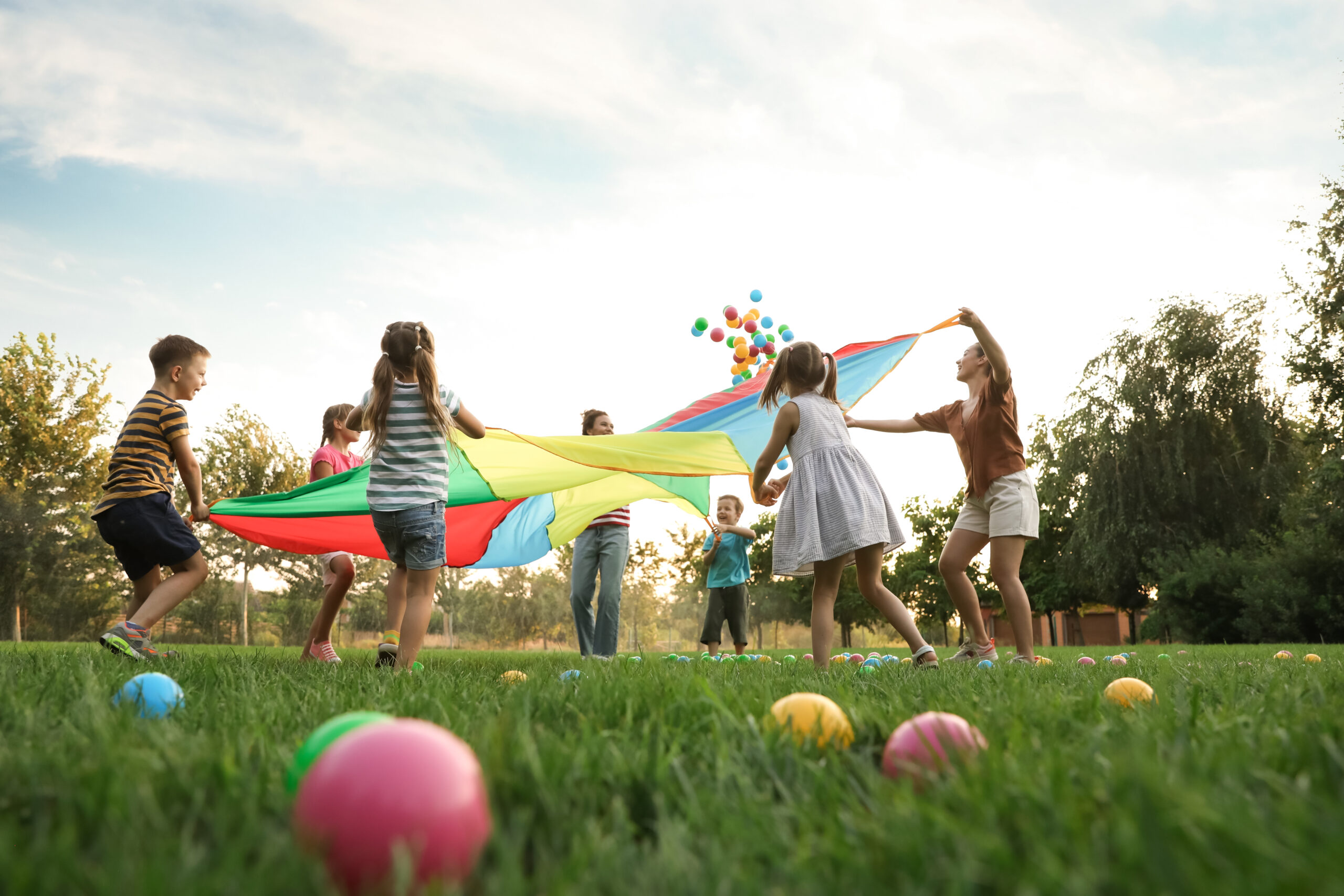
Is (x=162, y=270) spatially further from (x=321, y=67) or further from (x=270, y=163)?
(x=321, y=67)

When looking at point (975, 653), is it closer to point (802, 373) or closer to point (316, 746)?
point (802, 373)

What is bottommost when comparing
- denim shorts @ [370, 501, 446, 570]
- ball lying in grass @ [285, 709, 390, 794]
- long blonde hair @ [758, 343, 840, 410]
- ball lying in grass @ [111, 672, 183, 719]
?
ball lying in grass @ [111, 672, 183, 719]

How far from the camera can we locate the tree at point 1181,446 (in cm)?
1962

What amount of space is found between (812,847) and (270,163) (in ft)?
33.8

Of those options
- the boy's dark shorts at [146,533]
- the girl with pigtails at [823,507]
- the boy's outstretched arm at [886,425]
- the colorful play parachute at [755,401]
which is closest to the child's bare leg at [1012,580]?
the girl with pigtails at [823,507]

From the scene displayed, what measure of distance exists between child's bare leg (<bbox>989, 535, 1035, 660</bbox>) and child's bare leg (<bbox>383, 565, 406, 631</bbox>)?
334cm

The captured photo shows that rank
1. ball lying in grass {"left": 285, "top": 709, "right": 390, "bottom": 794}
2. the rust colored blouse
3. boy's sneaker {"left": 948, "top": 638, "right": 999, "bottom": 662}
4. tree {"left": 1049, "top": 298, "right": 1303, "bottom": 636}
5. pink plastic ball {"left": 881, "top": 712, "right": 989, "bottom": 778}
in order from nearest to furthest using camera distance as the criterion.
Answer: ball lying in grass {"left": 285, "top": 709, "right": 390, "bottom": 794}
pink plastic ball {"left": 881, "top": 712, "right": 989, "bottom": 778}
the rust colored blouse
boy's sneaker {"left": 948, "top": 638, "right": 999, "bottom": 662}
tree {"left": 1049, "top": 298, "right": 1303, "bottom": 636}

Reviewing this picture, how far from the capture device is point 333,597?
5.59 metres

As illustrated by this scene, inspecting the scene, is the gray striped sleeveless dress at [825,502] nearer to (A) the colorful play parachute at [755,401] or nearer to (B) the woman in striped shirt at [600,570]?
(A) the colorful play parachute at [755,401]

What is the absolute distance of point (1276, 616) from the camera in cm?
1580

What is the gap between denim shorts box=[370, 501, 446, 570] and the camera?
4016 millimetres

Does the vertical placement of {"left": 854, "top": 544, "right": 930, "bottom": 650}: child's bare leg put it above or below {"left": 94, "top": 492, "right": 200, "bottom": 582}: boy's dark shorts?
below

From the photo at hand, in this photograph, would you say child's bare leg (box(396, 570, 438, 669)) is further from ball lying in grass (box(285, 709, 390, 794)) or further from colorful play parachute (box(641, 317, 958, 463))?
ball lying in grass (box(285, 709, 390, 794))

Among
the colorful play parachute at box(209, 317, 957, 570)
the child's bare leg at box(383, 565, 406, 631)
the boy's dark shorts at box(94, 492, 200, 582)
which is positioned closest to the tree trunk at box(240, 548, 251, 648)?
the colorful play parachute at box(209, 317, 957, 570)
